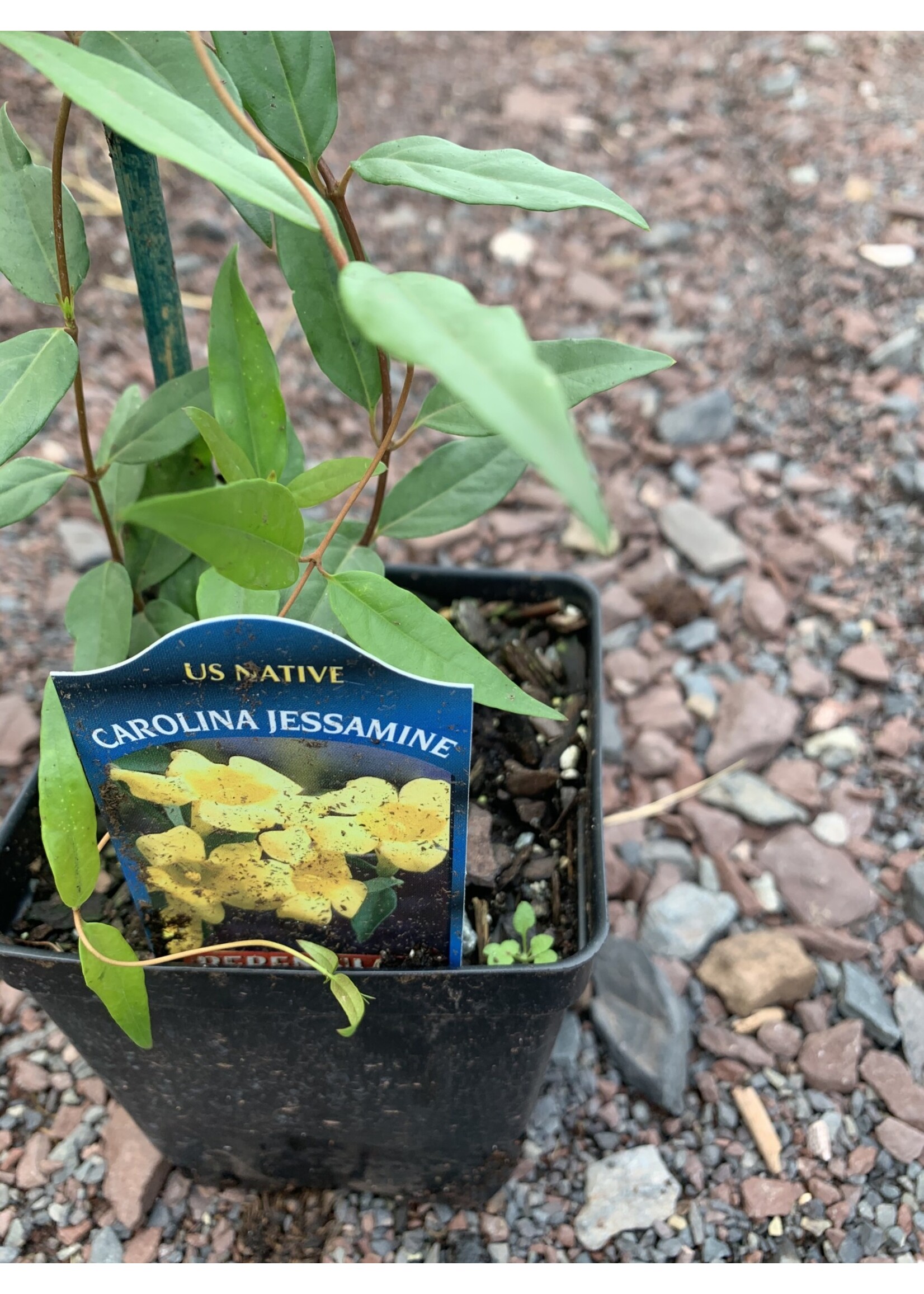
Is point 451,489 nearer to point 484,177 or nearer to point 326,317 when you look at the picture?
point 326,317

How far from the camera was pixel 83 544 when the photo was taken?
1359 mm

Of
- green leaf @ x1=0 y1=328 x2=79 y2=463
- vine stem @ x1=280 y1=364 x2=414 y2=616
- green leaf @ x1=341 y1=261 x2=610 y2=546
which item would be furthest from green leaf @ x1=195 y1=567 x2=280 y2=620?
green leaf @ x1=341 y1=261 x2=610 y2=546

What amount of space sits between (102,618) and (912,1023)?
85 centimetres

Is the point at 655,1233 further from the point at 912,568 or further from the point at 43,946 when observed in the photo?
the point at 912,568

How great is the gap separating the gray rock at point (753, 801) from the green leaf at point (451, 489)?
0.57 metres

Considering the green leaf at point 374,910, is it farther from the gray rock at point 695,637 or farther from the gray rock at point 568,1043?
the gray rock at point 695,637

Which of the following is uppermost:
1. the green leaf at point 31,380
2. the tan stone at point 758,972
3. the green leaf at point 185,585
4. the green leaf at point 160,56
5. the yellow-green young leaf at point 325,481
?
the green leaf at point 160,56

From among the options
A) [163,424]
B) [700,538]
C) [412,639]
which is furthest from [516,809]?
[700,538]

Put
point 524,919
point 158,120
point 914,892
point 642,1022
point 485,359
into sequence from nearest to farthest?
point 485,359, point 158,120, point 524,919, point 642,1022, point 914,892

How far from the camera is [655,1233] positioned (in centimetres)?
90

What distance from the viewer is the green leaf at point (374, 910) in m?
0.67

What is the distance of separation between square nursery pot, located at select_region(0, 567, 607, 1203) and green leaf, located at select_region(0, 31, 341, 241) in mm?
461

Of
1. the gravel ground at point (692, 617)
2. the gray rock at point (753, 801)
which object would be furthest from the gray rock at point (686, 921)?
the gray rock at point (753, 801)

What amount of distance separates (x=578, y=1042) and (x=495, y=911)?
28cm
